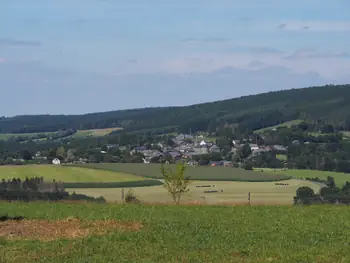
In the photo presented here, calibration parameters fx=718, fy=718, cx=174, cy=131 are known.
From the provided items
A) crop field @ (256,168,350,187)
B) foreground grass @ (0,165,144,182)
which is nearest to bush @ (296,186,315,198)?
crop field @ (256,168,350,187)

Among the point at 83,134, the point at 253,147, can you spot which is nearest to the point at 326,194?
the point at 253,147

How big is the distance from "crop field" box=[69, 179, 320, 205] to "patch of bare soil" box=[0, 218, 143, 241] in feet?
74.2

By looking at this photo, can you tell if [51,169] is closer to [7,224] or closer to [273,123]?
[7,224]

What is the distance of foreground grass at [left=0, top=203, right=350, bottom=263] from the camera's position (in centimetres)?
1950

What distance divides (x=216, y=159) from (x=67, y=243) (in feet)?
296

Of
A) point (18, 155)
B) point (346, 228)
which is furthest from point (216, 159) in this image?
point (346, 228)

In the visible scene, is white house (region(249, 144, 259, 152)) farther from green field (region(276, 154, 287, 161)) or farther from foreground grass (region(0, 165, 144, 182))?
foreground grass (region(0, 165, 144, 182))

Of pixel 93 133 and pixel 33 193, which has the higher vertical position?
pixel 93 133

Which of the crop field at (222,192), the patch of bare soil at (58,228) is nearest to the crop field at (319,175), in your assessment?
the crop field at (222,192)

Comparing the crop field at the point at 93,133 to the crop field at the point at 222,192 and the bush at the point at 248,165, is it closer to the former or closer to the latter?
the bush at the point at 248,165

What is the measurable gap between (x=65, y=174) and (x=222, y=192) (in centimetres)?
1775

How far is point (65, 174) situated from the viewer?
7075cm

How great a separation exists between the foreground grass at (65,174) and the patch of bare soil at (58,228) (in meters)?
38.8

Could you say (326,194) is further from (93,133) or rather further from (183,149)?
(93,133)
